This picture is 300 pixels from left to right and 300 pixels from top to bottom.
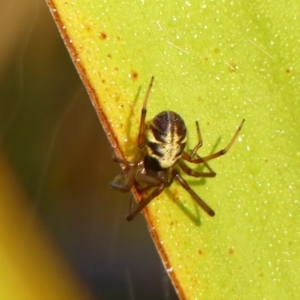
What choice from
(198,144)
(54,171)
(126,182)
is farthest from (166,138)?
(54,171)

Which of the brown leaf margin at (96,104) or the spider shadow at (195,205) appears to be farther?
the spider shadow at (195,205)

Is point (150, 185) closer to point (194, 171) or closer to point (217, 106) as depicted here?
point (194, 171)

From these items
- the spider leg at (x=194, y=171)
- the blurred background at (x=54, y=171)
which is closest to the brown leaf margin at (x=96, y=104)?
the spider leg at (x=194, y=171)

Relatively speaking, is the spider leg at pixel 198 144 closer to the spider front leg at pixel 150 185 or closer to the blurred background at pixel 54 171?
the spider front leg at pixel 150 185

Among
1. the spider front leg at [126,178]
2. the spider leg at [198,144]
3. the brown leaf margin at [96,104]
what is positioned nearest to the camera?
the brown leaf margin at [96,104]

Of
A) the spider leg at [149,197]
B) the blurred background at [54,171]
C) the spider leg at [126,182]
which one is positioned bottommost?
the blurred background at [54,171]

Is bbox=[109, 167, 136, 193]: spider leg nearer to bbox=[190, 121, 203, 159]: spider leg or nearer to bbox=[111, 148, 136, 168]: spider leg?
bbox=[111, 148, 136, 168]: spider leg

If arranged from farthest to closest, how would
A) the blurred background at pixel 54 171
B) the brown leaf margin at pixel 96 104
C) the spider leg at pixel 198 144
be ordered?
the blurred background at pixel 54 171 < the spider leg at pixel 198 144 < the brown leaf margin at pixel 96 104

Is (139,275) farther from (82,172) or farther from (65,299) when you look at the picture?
(82,172)
